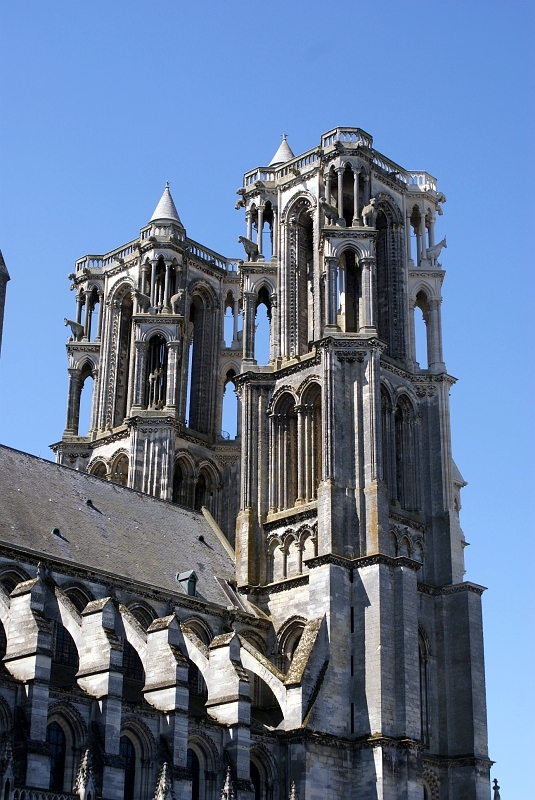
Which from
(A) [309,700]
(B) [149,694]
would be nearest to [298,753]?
(A) [309,700]

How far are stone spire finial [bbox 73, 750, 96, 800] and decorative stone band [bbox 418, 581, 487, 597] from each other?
23249mm

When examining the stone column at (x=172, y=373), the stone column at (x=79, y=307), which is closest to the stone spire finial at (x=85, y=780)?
the stone column at (x=172, y=373)

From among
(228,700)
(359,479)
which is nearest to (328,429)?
(359,479)

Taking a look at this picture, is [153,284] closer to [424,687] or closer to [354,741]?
[424,687]

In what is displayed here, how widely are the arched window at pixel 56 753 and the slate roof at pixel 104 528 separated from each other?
26.9 feet

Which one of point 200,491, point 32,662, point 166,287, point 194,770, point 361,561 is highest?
point 166,287

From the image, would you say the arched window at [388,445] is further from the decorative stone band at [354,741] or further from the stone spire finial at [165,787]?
the stone spire finial at [165,787]

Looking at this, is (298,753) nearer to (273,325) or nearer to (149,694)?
(149,694)

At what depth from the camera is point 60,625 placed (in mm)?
50500

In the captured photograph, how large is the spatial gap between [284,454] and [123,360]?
15.8 metres

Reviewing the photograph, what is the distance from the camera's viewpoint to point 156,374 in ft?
239

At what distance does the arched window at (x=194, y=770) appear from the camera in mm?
48653

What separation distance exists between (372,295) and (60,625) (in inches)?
886

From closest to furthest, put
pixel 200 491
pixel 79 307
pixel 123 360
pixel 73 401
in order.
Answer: pixel 200 491, pixel 73 401, pixel 123 360, pixel 79 307
